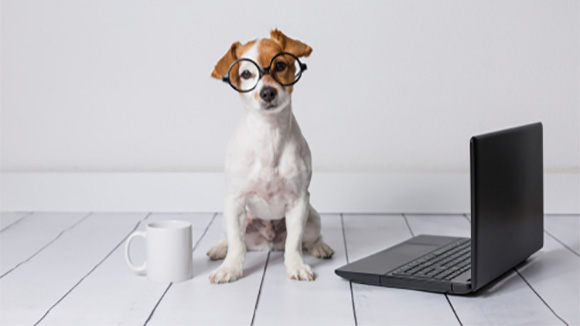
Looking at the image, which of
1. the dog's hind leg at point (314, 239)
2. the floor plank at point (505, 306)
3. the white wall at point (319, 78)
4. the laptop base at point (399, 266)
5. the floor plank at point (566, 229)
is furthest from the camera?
the white wall at point (319, 78)

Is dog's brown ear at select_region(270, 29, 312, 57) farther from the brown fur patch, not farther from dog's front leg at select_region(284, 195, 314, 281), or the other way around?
dog's front leg at select_region(284, 195, 314, 281)

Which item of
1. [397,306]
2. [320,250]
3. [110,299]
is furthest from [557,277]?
[110,299]

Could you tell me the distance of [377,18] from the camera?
214 cm

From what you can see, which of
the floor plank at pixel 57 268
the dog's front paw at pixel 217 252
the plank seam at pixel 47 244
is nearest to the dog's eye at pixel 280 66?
the dog's front paw at pixel 217 252

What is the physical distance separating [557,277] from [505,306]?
0.26 meters

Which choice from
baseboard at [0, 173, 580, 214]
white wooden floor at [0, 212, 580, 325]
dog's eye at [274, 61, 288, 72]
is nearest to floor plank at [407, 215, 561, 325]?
white wooden floor at [0, 212, 580, 325]

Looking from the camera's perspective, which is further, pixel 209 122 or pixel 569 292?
pixel 209 122

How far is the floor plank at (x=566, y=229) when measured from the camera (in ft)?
5.73

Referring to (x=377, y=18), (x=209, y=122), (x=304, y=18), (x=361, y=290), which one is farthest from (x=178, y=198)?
(x=361, y=290)

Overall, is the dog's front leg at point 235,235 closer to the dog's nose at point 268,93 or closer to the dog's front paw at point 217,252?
the dog's front paw at point 217,252

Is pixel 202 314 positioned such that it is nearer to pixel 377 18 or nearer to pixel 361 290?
pixel 361 290

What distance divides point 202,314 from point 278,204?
363 millimetres

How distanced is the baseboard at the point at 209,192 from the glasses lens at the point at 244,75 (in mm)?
817

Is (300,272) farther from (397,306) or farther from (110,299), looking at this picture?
(110,299)
